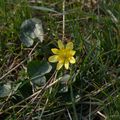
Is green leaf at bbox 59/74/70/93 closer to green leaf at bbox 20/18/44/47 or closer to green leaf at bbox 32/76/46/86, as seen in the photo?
green leaf at bbox 32/76/46/86

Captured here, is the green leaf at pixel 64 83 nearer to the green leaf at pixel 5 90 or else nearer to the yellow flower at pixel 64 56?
the yellow flower at pixel 64 56

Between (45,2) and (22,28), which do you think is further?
(45,2)

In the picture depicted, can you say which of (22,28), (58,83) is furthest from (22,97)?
(22,28)

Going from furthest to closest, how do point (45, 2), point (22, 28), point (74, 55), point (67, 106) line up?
point (45, 2) → point (22, 28) → point (74, 55) → point (67, 106)

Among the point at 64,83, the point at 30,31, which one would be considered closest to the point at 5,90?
the point at 64,83

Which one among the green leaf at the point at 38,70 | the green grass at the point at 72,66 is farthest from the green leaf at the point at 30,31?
the green leaf at the point at 38,70

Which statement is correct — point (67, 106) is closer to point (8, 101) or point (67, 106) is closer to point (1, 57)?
point (8, 101)

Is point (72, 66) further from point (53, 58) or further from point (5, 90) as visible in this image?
point (5, 90)
